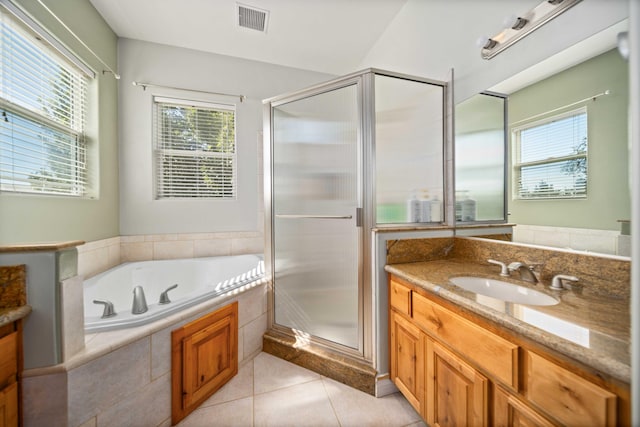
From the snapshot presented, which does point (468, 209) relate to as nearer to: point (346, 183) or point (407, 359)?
point (346, 183)

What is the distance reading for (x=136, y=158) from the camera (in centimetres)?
240

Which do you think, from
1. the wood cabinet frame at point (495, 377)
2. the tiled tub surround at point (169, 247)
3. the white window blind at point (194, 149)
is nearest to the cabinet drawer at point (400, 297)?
the wood cabinet frame at point (495, 377)

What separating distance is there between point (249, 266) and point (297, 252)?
833 mm

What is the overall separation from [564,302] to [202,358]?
1744 millimetres

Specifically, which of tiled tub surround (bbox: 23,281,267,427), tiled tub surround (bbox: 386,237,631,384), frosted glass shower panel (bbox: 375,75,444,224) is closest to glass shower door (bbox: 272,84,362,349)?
frosted glass shower panel (bbox: 375,75,444,224)

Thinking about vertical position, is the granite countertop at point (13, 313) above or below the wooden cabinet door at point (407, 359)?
above

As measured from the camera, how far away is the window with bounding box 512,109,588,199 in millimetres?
976

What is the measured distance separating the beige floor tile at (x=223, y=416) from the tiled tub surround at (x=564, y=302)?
1150 mm

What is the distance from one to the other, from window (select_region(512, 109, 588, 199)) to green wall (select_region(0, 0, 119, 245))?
280 centimetres

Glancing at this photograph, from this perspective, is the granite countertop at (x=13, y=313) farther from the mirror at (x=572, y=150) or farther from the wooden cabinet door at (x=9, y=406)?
the mirror at (x=572, y=150)

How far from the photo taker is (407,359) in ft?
4.25

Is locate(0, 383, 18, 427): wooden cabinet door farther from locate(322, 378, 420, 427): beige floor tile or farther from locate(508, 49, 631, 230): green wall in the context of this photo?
locate(508, 49, 631, 230): green wall

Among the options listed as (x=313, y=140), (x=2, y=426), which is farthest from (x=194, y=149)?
(x=2, y=426)

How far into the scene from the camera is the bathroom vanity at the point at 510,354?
0.57m
